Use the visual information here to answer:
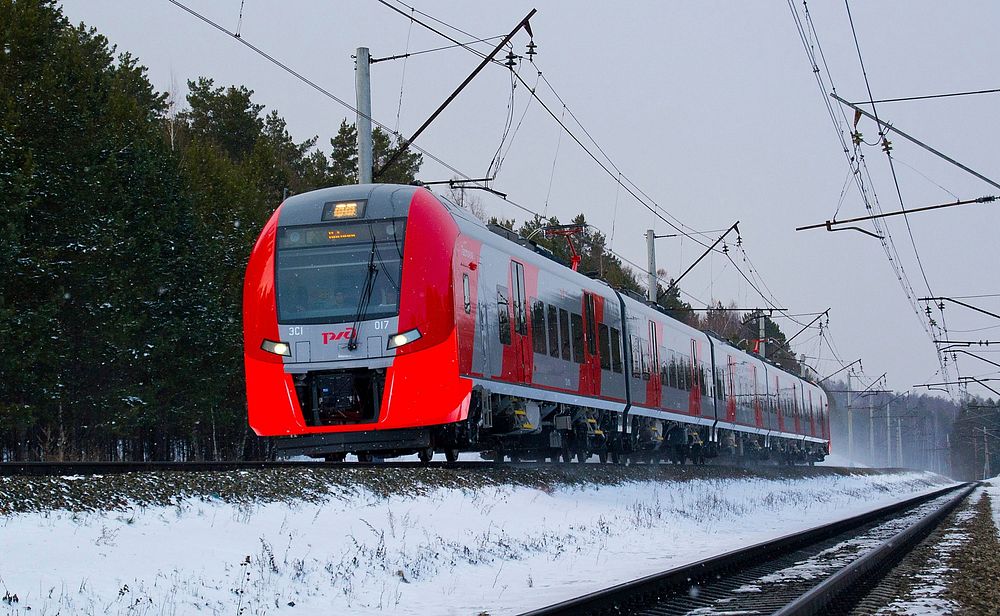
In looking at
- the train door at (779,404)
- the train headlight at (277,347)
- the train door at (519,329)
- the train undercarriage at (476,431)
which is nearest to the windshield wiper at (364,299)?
the train undercarriage at (476,431)

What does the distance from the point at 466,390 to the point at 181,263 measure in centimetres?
2118

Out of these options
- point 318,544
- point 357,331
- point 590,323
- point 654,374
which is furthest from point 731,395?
point 318,544

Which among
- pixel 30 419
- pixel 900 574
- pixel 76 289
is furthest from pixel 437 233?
pixel 76 289

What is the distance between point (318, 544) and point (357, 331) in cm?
526

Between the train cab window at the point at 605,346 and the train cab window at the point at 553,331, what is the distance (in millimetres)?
2800

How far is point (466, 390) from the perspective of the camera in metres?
15.2

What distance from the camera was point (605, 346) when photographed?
22.9 metres

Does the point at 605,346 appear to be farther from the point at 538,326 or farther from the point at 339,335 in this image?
the point at 339,335

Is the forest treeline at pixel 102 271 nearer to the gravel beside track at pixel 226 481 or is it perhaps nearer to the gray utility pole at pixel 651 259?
the gray utility pole at pixel 651 259

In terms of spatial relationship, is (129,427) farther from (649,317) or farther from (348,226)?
(348,226)

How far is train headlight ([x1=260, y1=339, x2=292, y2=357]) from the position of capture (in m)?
15.1

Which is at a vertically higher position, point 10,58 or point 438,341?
point 10,58

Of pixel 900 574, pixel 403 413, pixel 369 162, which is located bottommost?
pixel 900 574

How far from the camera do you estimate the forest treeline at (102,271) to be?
1087 inches
